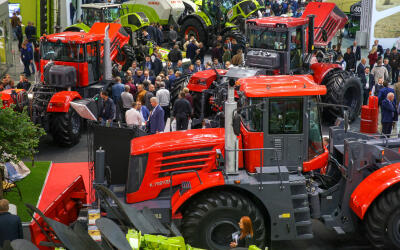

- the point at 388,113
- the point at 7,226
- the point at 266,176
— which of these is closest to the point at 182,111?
the point at 388,113

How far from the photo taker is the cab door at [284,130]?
9.71 meters

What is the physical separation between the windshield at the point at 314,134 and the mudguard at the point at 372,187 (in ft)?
3.01

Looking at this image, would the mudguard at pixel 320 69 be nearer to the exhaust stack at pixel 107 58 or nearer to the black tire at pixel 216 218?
the exhaust stack at pixel 107 58

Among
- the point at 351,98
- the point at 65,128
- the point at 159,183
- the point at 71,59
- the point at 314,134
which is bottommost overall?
the point at 65,128

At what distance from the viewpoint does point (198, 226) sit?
30.6 feet

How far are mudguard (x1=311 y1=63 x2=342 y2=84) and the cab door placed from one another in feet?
24.9

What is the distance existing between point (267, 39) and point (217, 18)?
11118 millimetres

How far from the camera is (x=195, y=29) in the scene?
2761 cm

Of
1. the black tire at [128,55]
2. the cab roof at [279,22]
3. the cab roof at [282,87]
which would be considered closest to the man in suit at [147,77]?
the cab roof at [279,22]

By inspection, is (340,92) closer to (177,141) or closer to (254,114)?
(254,114)

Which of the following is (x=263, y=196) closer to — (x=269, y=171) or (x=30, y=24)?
(x=269, y=171)

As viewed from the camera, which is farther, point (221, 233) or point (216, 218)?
point (221, 233)

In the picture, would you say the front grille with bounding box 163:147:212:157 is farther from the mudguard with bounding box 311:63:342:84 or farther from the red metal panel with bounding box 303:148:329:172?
the mudguard with bounding box 311:63:342:84

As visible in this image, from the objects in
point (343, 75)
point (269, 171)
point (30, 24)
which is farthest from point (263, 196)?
point (30, 24)
